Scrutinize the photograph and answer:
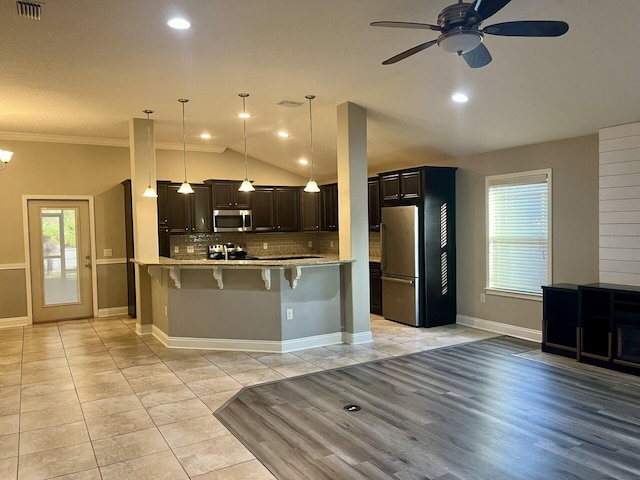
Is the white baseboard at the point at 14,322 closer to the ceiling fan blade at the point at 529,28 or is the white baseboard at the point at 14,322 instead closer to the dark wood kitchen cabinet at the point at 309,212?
the dark wood kitchen cabinet at the point at 309,212

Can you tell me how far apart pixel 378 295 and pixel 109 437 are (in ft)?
15.4

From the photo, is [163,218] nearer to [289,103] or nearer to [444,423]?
[289,103]

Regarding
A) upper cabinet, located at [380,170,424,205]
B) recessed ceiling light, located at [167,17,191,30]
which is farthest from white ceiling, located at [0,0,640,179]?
upper cabinet, located at [380,170,424,205]

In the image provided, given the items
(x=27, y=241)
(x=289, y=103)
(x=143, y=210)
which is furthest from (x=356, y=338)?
(x=27, y=241)

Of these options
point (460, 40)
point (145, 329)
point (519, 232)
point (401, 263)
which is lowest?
point (145, 329)

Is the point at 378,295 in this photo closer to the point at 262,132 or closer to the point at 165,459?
the point at 262,132

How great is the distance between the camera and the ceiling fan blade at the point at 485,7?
2.38 metres

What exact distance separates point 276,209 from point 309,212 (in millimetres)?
623

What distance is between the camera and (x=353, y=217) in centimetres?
548

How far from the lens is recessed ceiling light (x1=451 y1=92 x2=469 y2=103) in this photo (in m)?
4.78

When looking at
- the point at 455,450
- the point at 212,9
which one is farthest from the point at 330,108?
the point at 455,450

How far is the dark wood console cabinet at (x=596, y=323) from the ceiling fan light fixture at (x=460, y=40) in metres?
3.02

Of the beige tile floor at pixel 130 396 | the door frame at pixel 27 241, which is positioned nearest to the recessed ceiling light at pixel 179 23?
the beige tile floor at pixel 130 396

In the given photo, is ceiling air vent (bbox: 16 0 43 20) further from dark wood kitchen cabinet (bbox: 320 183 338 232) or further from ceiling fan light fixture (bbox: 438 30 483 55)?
dark wood kitchen cabinet (bbox: 320 183 338 232)
